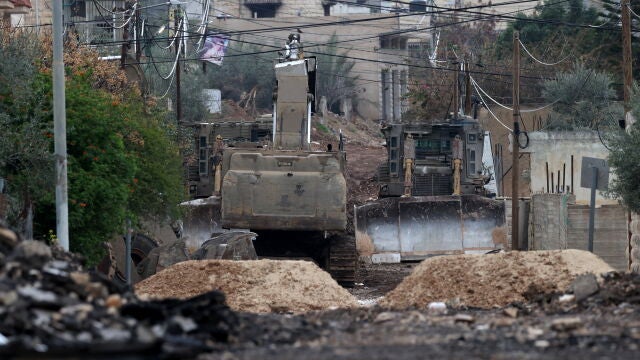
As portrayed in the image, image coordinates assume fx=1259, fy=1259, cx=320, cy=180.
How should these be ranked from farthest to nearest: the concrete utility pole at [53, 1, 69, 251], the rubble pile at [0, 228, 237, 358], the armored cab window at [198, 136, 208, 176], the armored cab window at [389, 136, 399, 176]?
the armored cab window at [389, 136, 399, 176], the armored cab window at [198, 136, 208, 176], the concrete utility pole at [53, 1, 69, 251], the rubble pile at [0, 228, 237, 358]

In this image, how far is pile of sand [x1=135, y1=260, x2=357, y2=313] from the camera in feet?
65.3

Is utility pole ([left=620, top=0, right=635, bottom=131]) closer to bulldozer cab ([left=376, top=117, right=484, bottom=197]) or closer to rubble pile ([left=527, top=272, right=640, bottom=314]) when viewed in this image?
bulldozer cab ([left=376, top=117, right=484, bottom=197])

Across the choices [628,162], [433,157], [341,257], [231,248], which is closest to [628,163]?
[628,162]

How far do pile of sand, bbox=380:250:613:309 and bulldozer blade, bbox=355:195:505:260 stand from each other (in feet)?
30.9

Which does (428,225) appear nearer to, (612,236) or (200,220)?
(612,236)

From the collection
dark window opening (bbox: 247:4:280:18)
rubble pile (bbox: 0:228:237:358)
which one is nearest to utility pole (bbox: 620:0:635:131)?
rubble pile (bbox: 0:228:237:358)

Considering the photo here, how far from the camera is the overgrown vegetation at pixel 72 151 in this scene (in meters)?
21.8

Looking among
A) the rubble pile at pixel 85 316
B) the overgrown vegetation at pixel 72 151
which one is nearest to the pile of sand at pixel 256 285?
the overgrown vegetation at pixel 72 151

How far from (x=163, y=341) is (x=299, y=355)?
137cm

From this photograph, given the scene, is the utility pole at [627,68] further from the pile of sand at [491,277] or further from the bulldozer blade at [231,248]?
the bulldozer blade at [231,248]

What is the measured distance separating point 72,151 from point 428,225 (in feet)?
32.9

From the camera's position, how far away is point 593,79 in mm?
50156

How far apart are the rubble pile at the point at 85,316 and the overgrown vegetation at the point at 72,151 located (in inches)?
292

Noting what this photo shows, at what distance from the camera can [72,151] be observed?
76.5 ft
